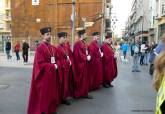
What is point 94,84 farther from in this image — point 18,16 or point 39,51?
point 18,16

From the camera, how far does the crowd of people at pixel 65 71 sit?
7248mm

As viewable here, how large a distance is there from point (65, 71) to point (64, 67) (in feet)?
0.42

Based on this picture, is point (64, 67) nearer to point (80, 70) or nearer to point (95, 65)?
point (80, 70)

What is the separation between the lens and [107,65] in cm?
1199

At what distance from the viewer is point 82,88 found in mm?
9516

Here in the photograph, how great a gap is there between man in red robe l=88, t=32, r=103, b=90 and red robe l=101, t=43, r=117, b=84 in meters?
0.48

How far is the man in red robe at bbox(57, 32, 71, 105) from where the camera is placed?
8180 mm

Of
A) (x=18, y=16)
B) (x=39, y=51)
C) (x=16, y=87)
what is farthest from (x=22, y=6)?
(x=39, y=51)

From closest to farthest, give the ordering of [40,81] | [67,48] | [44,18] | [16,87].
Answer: [40,81], [67,48], [16,87], [44,18]

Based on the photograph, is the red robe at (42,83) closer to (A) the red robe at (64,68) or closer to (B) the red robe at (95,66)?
(A) the red robe at (64,68)

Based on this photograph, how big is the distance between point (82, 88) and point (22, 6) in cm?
4688

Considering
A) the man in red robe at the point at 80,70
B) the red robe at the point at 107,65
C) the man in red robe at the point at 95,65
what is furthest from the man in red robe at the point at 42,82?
the red robe at the point at 107,65

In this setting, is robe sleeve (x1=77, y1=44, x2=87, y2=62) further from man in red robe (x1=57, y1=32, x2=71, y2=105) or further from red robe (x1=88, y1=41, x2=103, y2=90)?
red robe (x1=88, y1=41, x2=103, y2=90)

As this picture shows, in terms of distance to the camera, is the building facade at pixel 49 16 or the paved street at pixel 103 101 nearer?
the paved street at pixel 103 101
